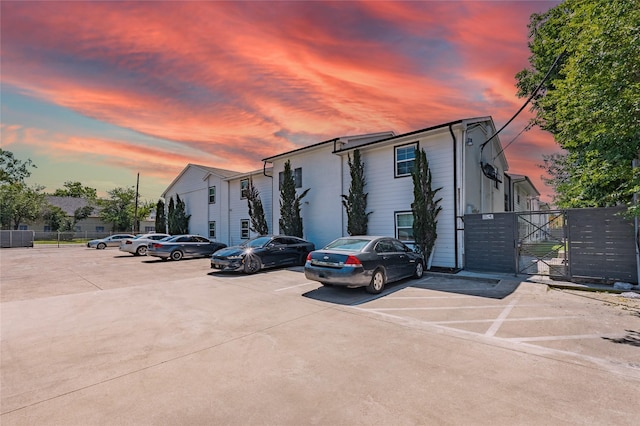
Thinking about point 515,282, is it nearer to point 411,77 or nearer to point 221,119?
point 411,77

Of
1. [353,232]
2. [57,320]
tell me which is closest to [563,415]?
[57,320]

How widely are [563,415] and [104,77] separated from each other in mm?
12147

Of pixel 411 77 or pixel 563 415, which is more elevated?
pixel 411 77

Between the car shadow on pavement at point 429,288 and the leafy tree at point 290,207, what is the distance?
8487 millimetres

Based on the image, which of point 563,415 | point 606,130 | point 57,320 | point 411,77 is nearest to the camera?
point 563,415

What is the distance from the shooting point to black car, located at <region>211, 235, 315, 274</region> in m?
11.5

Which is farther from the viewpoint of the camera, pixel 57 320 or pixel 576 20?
pixel 576 20

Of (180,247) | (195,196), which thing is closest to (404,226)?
(180,247)

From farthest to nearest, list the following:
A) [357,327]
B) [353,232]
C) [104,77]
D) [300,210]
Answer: [300,210] → [353,232] → [104,77] → [357,327]

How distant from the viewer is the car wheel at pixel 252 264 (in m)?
11.6

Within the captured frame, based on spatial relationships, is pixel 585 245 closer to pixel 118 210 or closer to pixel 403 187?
A: pixel 403 187

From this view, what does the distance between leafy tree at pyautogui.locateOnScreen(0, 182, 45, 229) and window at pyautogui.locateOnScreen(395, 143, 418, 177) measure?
169 ft

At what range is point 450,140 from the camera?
12180mm

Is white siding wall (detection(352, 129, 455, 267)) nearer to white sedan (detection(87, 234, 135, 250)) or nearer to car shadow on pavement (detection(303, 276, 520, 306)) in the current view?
car shadow on pavement (detection(303, 276, 520, 306))
